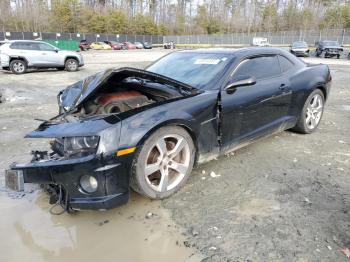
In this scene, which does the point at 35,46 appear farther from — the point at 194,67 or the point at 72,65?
the point at 194,67

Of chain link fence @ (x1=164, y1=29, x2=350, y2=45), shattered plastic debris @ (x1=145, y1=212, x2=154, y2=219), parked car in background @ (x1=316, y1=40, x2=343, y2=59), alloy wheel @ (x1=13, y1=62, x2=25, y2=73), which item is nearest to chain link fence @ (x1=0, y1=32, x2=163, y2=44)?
chain link fence @ (x1=164, y1=29, x2=350, y2=45)

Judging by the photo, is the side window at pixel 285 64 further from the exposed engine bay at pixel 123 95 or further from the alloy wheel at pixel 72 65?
the alloy wheel at pixel 72 65

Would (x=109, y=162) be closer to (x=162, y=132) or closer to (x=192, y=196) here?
(x=162, y=132)

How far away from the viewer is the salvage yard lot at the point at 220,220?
2572 millimetres

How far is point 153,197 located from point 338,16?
257ft

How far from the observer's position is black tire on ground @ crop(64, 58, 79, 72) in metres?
16.1

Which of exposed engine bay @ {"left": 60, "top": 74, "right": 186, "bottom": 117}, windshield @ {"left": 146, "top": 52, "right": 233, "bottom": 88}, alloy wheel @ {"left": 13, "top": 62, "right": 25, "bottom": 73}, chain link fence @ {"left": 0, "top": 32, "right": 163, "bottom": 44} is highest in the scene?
chain link fence @ {"left": 0, "top": 32, "right": 163, "bottom": 44}

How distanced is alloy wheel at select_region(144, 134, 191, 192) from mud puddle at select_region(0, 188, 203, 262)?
0.74 ft

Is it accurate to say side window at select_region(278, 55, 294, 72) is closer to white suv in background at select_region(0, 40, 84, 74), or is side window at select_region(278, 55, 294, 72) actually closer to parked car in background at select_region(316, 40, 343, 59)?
white suv in background at select_region(0, 40, 84, 74)

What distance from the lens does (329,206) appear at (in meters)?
3.15

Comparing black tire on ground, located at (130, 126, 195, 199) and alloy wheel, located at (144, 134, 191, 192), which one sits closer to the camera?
black tire on ground, located at (130, 126, 195, 199)

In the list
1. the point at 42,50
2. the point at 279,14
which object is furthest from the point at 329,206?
the point at 279,14

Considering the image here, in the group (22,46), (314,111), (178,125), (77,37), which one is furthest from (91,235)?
(77,37)

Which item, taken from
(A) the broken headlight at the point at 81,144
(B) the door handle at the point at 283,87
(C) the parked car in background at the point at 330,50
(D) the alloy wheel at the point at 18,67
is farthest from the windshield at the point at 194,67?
(C) the parked car in background at the point at 330,50
